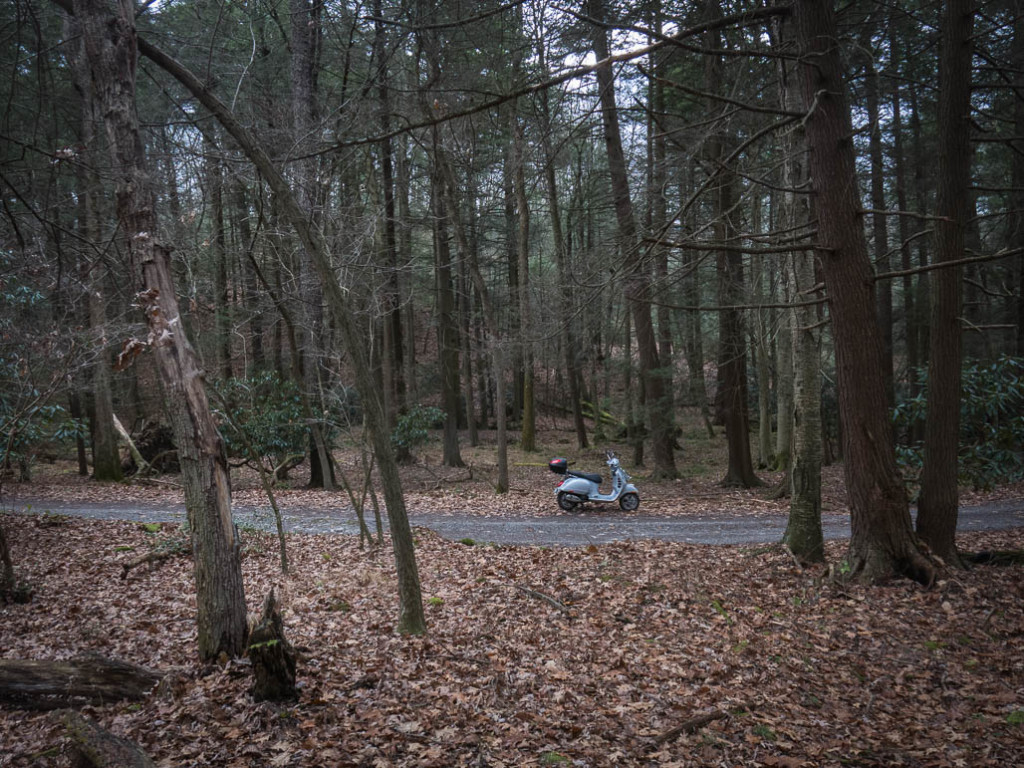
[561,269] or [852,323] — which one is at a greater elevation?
[561,269]

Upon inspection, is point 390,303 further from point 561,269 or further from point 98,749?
point 98,749

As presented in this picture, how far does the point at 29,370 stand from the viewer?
278 inches

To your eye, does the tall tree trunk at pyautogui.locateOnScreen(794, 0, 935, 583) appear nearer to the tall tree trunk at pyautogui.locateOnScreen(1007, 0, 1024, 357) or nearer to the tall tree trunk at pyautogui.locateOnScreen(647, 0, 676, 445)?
the tall tree trunk at pyautogui.locateOnScreen(647, 0, 676, 445)

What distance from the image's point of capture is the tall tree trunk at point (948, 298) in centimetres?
670

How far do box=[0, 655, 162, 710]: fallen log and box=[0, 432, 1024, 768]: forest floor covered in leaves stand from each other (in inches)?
4.8

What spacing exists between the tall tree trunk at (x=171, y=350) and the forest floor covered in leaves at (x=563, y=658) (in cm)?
57

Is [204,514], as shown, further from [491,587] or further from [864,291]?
[864,291]

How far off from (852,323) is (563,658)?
4.21 m

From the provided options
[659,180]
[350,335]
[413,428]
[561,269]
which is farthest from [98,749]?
[413,428]

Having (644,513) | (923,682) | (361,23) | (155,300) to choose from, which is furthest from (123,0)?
(644,513)

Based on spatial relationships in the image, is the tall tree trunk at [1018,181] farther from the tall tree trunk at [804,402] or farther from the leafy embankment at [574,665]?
the leafy embankment at [574,665]

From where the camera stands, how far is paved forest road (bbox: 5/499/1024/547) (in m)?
9.93

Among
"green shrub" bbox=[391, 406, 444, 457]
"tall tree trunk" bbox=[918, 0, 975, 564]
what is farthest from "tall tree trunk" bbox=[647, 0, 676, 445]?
"green shrub" bbox=[391, 406, 444, 457]

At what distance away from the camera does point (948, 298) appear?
6855 mm
